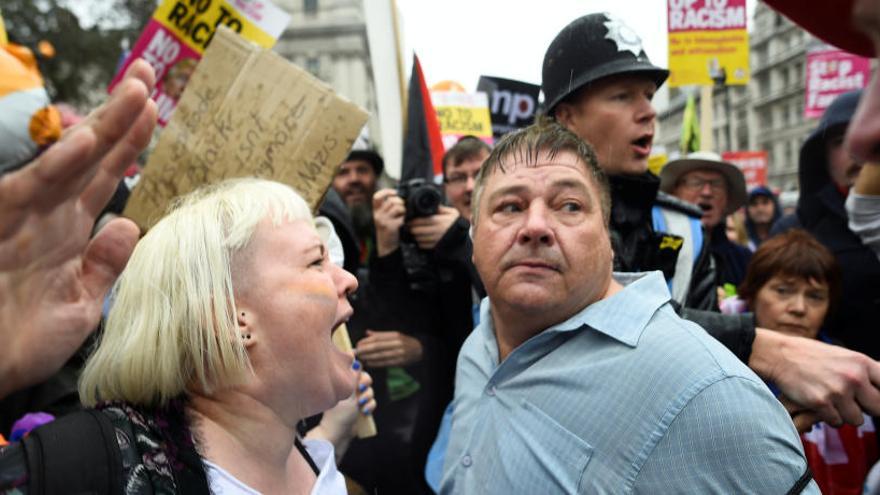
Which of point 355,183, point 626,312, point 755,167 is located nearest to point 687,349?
point 626,312

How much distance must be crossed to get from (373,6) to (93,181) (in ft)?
→ 7.68

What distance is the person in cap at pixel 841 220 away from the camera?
9.41 ft

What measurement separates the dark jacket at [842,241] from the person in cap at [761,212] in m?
4.57

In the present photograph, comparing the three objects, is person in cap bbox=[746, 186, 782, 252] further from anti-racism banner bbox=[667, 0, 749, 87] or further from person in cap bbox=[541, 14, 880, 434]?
person in cap bbox=[541, 14, 880, 434]

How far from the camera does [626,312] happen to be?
1685 mm

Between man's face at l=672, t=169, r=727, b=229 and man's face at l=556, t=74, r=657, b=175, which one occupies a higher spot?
man's face at l=556, t=74, r=657, b=175

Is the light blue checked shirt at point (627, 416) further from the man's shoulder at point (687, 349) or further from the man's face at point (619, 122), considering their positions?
the man's face at point (619, 122)

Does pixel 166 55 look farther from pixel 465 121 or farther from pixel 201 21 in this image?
pixel 465 121

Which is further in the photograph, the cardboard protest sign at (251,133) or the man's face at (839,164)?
the man's face at (839,164)

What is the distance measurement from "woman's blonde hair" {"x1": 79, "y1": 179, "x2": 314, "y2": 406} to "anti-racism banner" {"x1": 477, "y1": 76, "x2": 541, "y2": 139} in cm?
370

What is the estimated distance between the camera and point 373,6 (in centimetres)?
328

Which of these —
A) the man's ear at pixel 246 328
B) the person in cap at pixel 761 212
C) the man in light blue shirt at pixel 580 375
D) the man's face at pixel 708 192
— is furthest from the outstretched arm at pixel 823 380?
the person in cap at pixel 761 212

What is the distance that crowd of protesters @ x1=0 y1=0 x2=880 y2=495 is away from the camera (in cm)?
116

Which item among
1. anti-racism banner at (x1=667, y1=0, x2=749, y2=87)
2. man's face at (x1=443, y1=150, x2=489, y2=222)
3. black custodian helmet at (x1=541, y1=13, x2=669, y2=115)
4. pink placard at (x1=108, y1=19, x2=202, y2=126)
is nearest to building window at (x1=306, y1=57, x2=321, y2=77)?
anti-racism banner at (x1=667, y1=0, x2=749, y2=87)
